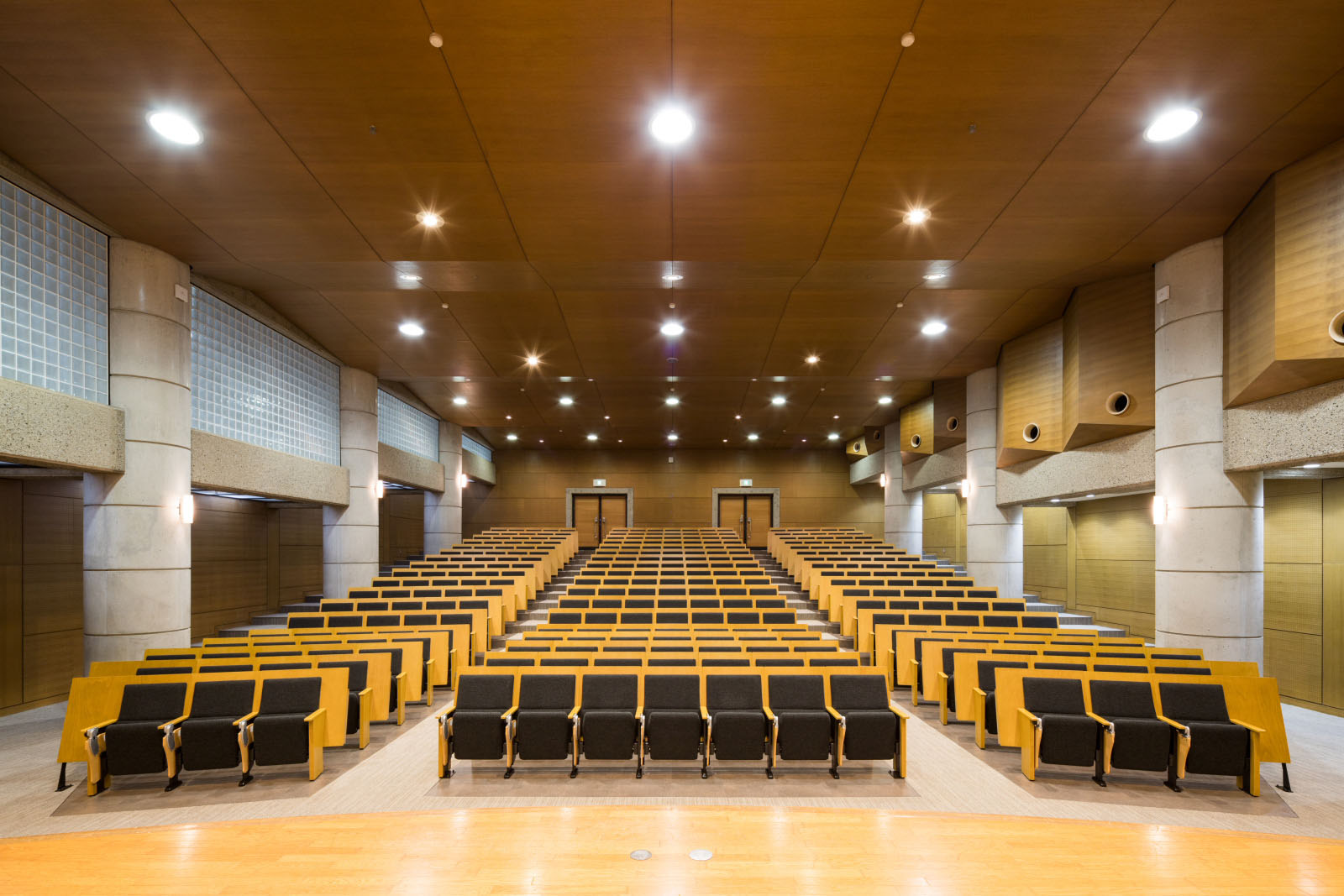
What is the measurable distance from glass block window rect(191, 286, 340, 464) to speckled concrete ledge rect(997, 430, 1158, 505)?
11.8 meters

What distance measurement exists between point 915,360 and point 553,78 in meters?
10.2

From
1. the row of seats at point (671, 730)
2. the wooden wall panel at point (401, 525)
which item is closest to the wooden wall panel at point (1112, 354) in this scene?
the row of seats at point (671, 730)

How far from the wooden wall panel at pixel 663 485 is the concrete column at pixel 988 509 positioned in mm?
11729

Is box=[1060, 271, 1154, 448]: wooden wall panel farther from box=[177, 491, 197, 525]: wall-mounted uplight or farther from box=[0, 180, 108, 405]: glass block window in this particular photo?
box=[0, 180, 108, 405]: glass block window

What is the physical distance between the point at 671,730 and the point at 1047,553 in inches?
506

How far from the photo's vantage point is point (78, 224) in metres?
7.24

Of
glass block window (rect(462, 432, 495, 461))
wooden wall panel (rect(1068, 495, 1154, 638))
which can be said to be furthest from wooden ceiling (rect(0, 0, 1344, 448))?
glass block window (rect(462, 432, 495, 461))

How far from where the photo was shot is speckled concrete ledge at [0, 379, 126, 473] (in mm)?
6105

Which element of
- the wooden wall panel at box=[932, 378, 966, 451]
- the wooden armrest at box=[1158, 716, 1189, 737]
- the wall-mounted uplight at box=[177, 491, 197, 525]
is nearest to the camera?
the wooden armrest at box=[1158, 716, 1189, 737]

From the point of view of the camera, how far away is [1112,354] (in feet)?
30.8

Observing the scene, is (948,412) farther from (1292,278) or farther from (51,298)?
(51,298)

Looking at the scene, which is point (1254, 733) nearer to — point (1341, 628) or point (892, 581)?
point (1341, 628)

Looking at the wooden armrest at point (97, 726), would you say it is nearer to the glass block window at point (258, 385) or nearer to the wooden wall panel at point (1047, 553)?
the glass block window at point (258, 385)

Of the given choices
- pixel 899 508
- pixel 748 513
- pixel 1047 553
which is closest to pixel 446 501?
pixel 748 513
